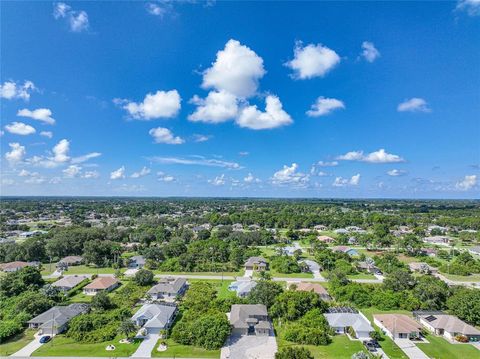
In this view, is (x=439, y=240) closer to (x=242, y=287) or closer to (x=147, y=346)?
(x=242, y=287)

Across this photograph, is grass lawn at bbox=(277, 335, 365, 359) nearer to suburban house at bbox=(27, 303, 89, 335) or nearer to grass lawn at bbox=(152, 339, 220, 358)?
grass lawn at bbox=(152, 339, 220, 358)

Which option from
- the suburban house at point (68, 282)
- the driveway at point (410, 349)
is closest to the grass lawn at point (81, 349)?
the suburban house at point (68, 282)

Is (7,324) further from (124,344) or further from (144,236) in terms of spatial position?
(144,236)

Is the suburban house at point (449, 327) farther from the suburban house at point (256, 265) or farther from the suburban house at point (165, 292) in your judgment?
the suburban house at point (165, 292)

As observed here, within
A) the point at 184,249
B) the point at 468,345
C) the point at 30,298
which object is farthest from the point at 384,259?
the point at 30,298

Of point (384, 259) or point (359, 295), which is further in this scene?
point (384, 259)

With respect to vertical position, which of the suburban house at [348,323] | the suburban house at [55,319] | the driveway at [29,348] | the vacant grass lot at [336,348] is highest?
the suburban house at [348,323]

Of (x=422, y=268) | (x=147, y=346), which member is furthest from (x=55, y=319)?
(x=422, y=268)
